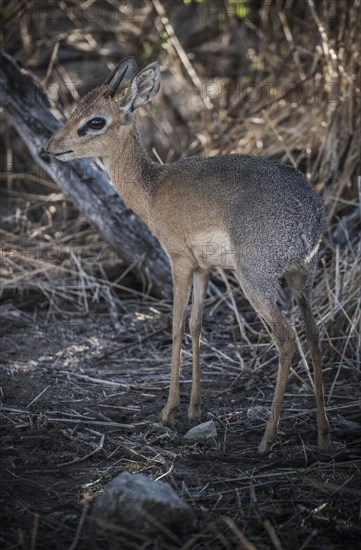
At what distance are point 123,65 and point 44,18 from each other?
6483 millimetres

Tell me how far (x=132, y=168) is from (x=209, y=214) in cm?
96

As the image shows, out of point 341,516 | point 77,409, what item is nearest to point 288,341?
point 341,516

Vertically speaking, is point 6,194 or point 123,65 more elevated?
point 123,65

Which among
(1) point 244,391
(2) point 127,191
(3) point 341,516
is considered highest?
(2) point 127,191

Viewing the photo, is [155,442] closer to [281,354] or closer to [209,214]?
[281,354]

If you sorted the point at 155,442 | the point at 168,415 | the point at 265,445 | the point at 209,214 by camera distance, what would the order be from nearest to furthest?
the point at 265,445, the point at 155,442, the point at 209,214, the point at 168,415

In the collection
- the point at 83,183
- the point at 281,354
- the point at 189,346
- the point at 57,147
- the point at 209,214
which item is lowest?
the point at 189,346

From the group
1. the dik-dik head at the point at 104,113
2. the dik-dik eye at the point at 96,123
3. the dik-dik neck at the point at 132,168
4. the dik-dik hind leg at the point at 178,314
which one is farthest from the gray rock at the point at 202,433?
the dik-dik eye at the point at 96,123

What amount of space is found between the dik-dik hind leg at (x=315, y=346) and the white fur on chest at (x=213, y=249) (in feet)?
→ 1.53

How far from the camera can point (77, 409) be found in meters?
5.57

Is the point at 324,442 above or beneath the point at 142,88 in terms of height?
beneath

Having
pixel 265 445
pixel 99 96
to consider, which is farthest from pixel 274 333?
pixel 99 96

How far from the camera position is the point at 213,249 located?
539 centimetres

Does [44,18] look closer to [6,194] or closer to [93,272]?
[6,194]
